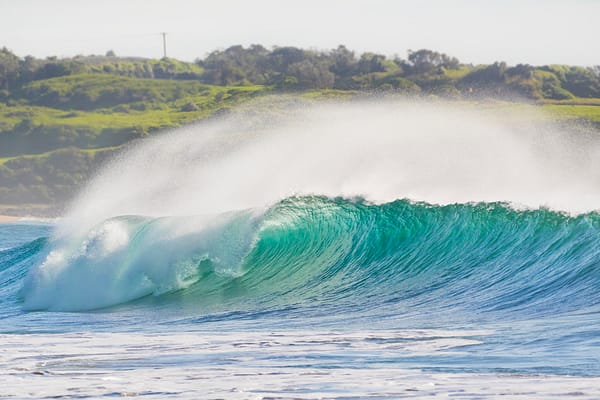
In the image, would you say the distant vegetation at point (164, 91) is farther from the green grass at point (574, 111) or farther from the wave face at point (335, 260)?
the wave face at point (335, 260)

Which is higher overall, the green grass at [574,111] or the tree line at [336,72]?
the tree line at [336,72]

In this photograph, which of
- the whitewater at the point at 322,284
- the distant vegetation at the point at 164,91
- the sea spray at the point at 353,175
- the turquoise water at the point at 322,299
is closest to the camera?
the whitewater at the point at 322,284

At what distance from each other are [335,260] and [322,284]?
4.72ft

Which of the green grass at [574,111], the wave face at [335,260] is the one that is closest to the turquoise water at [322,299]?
the wave face at [335,260]

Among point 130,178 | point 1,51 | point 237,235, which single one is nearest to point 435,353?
point 237,235

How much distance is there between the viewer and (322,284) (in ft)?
53.1

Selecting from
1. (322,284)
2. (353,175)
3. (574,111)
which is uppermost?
(353,175)

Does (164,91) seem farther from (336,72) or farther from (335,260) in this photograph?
(335,260)

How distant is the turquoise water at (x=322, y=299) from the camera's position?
9.12 m

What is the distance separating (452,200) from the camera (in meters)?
19.2

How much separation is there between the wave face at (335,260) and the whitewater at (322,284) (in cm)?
4

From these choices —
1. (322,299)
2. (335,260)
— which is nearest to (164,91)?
(335,260)

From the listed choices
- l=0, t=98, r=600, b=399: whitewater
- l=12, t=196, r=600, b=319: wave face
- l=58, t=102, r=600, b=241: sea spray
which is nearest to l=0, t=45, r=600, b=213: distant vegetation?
l=58, t=102, r=600, b=241: sea spray

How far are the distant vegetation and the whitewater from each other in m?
60.3
